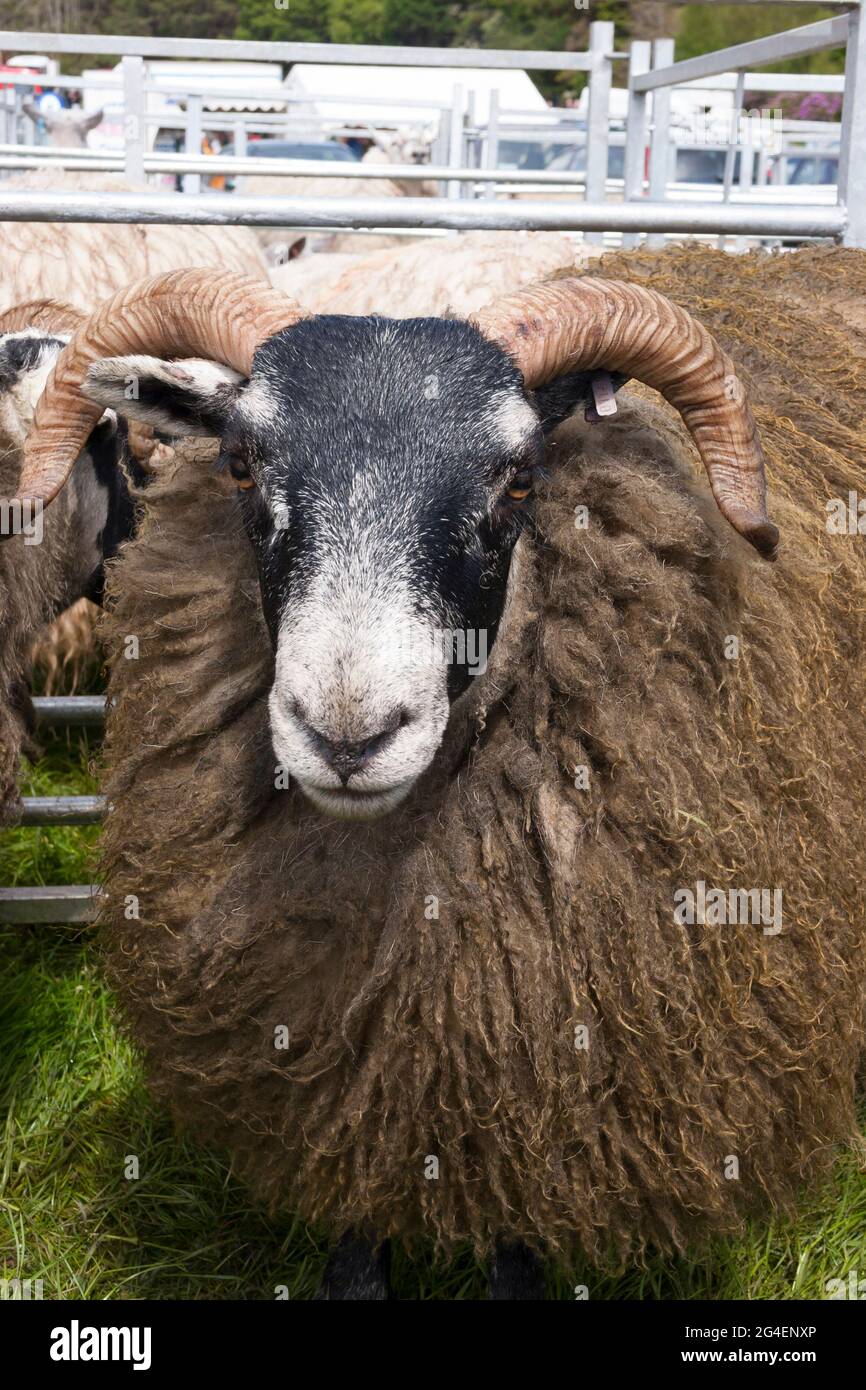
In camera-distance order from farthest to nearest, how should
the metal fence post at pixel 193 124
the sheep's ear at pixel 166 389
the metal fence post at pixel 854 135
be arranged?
the metal fence post at pixel 193 124 → the metal fence post at pixel 854 135 → the sheep's ear at pixel 166 389

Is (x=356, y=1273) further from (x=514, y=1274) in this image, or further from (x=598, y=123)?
(x=598, y=123)

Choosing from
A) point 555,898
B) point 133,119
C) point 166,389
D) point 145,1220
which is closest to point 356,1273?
point 145,1220

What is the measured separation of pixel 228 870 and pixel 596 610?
2.77 feet

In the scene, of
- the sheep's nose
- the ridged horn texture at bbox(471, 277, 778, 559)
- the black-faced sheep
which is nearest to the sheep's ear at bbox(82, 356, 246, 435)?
the black-faced sheep

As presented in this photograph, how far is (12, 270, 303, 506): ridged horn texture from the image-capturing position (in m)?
2.39

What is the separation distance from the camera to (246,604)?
2643 mm

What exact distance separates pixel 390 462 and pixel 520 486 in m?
0.29

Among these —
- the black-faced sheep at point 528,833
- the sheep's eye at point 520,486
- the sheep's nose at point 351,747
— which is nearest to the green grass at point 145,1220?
the black-faced sheep at point 528,833

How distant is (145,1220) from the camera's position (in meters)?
3.25

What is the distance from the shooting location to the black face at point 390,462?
2.13 m

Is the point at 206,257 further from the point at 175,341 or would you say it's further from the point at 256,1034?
the point at 256,1034

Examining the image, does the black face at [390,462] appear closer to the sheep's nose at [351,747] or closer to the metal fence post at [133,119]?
the sheep's nose at [351,747]

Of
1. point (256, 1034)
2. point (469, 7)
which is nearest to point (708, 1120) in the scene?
point (256, 1034)

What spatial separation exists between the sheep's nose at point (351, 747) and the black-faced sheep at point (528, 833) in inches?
11.0
